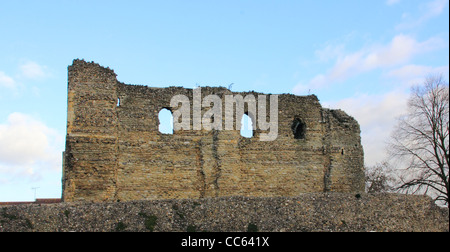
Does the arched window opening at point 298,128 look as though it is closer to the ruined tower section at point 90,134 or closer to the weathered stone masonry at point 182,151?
the weathered stone masonry at point 182,151

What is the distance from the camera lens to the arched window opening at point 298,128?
76.8 feet

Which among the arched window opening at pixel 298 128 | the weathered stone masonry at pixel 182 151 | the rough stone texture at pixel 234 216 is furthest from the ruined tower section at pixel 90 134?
the arched window opening at pixel 298 128

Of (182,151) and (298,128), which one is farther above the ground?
(298,128)

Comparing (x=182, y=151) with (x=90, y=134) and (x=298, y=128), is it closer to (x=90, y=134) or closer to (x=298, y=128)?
(x=90, y=134)

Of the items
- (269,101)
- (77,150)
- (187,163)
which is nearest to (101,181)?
(77,150)

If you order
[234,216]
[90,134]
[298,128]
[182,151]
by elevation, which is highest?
[298,128]

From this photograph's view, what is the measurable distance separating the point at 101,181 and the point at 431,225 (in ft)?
40.2

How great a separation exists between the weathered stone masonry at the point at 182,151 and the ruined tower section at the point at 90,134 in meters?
0.04

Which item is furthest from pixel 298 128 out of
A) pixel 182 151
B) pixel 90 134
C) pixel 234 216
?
pixel 90 134

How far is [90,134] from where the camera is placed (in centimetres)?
2036

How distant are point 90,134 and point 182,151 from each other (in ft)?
11.9

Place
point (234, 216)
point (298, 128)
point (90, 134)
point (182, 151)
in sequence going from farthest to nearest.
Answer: point (298, 128) → point (182, 151) → point (90, 134) → point (234, 216)
